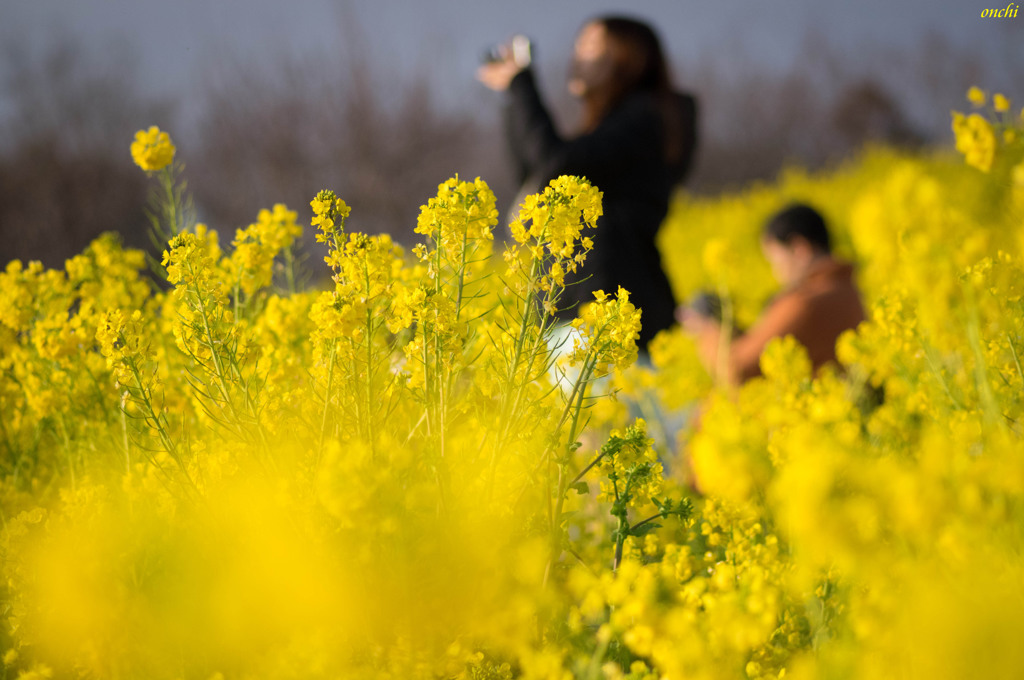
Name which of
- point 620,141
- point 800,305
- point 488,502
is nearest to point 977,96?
point 488,502

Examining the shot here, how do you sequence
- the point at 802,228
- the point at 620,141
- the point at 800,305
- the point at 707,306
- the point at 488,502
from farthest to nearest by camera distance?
the point at 707,306
the point at 802,228
the point at 800,305
the point at 620,141
the point at 488,502

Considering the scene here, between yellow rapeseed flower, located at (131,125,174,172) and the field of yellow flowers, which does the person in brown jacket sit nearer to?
the field of yellow flowers

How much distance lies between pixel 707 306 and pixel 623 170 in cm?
→ 157

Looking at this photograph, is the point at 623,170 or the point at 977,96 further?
the point at 623,170

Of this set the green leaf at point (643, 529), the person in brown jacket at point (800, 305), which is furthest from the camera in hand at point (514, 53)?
the green leaf at point (643, 529)

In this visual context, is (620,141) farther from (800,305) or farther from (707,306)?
(707,306)

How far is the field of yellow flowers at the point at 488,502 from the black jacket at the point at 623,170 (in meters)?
1.36

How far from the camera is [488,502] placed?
3.33 feet

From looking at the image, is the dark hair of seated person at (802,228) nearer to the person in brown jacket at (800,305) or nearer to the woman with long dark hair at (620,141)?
the person in brown jacket at (800,305)

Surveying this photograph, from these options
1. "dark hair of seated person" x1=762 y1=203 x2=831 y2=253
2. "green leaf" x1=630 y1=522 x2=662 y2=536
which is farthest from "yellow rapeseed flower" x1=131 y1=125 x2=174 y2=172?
"dark hair of seated person" x1=762 y1=203 x2=831 y2=253

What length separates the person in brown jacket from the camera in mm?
3316

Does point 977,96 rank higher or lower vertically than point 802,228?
lower

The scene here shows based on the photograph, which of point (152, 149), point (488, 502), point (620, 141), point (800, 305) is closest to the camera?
point (488, 502)

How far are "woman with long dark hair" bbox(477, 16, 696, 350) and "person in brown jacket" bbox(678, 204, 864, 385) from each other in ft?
1.82
